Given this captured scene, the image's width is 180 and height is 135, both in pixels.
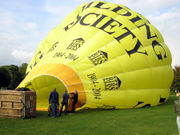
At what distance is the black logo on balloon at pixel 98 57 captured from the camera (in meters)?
7.80

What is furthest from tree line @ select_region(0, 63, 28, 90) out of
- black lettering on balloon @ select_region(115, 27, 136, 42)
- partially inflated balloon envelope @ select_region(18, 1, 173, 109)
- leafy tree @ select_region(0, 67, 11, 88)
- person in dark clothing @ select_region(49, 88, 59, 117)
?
black lettering on balloon @ select_region(115, 27, 136, 42)

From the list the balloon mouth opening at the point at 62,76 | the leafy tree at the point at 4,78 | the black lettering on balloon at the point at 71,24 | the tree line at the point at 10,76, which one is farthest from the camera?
the tree line at the point at 10,76

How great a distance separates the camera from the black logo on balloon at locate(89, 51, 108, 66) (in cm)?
780

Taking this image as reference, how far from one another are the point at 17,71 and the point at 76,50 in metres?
32.0

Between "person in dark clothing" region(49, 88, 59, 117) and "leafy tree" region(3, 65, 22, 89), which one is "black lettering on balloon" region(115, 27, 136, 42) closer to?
"person in dark clothing" region(49, 88, 59, 117)

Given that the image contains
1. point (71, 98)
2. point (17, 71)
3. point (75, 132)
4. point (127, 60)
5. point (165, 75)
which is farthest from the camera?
point (17, 71)

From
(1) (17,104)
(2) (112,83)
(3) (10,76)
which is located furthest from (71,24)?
(3) (10,76)

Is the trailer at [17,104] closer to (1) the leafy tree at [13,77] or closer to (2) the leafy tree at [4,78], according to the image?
(2) the leafy tree at [4,78]

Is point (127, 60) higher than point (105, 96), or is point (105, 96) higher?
point (127, 60)

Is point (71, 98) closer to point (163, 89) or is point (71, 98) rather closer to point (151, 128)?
point (151, 128)

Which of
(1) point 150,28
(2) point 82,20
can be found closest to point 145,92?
(1) point 150,28

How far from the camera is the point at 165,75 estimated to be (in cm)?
887

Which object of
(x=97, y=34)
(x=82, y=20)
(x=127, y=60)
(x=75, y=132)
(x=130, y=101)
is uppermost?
(x=82, y=20)

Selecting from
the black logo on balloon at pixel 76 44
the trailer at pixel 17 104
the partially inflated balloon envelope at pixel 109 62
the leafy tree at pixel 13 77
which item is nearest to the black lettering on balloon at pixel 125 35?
the partially inflated balloon envelope at pixel 109 62
